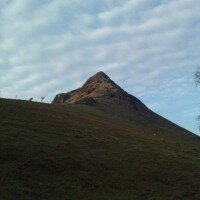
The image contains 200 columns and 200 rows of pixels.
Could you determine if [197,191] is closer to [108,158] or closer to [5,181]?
[108,158]

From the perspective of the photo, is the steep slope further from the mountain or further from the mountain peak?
the mountain

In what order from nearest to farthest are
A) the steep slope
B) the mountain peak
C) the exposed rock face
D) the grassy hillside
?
the grassy hillside, the steep slope, the exposed rock face, the mountain peak

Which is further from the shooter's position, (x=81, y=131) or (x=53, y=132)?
(x=81, y=131)

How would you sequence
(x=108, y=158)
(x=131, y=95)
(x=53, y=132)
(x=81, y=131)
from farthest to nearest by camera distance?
(x=131, y=95)
(x=81, y=131)
(x=53, y=132)
(x=108, y=158)

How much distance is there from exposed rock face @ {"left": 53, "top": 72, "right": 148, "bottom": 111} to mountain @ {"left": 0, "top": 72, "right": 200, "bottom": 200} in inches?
1942

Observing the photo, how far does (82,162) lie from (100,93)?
246 ft

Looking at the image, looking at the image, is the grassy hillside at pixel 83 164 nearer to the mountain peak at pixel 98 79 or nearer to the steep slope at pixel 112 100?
the steep slope at pixel 112 100

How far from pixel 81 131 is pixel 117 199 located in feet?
70.5

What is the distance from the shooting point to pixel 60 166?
3394 cm

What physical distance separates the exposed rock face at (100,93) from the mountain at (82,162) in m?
49.3

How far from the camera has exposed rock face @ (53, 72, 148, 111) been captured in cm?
10850

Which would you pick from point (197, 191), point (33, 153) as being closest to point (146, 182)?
point (197, 191)

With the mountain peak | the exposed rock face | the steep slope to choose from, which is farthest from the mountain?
the mountain peak

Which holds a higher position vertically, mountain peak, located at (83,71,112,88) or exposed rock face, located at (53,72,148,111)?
mountain peak, located at (83,71,112,88)
